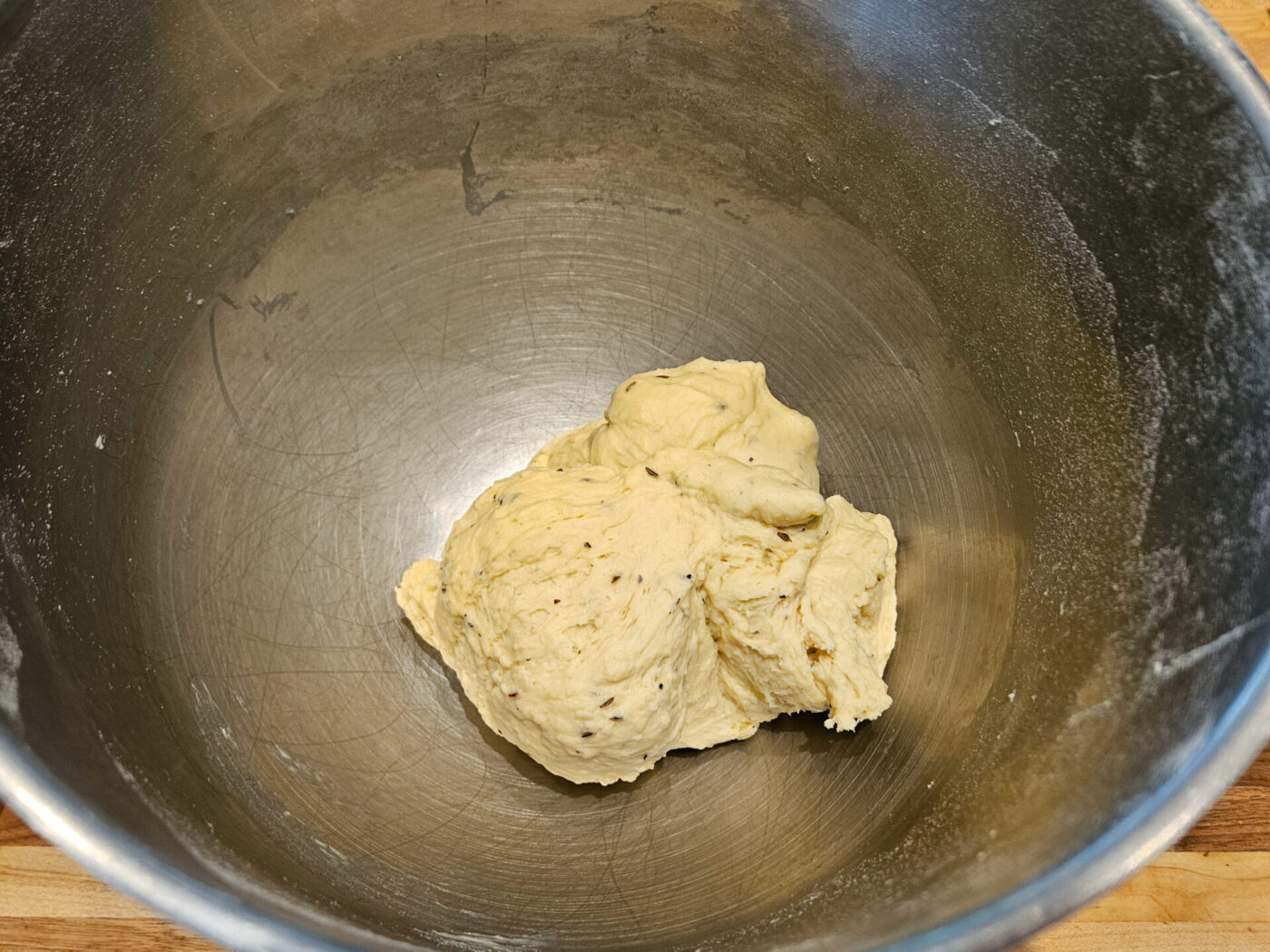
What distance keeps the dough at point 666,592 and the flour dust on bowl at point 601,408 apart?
0.09 meters

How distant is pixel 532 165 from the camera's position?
1.36 metres

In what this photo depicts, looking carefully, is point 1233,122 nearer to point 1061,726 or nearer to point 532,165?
point 1061,726

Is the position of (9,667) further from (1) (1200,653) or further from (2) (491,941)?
(1) (1200,653)

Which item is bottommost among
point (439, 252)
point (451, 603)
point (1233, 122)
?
point (451, 603)

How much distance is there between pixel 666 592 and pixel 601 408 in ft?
1.46

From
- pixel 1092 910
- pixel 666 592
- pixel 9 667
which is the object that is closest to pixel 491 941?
pixel 666 592

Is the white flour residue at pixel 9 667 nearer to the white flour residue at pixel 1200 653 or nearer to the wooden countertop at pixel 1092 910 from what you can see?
the wooden countertop at pixel 1092 910

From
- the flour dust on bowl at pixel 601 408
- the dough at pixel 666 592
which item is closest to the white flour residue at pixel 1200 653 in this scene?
the flour dust on bowl at pixel 601 408

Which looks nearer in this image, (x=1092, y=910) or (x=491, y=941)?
(x=491, y=941)

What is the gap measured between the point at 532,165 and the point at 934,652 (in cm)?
91

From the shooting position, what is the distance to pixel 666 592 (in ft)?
3.44

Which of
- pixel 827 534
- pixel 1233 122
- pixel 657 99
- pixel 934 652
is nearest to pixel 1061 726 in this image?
pixel 934 652

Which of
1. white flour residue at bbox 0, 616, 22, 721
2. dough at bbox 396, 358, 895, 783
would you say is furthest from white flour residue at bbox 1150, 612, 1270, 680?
white flour residue at bbox 0, 616, 22, 721

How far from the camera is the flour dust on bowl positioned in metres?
0.88
